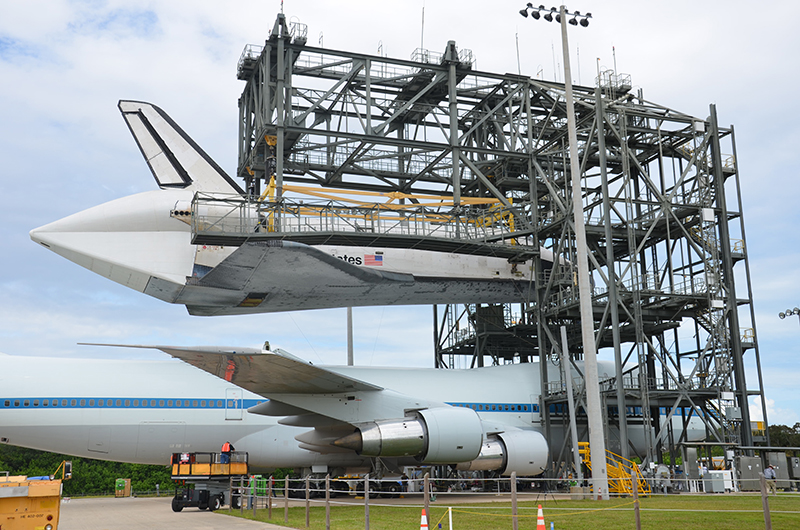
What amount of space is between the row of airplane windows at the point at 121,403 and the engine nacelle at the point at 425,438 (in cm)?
534

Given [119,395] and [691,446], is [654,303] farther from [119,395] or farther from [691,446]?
[119,395]

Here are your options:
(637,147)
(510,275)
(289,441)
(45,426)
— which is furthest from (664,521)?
(637,147)

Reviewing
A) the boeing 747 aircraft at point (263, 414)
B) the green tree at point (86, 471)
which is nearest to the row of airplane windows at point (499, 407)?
the boeing 747 aircraft at point (263, 414)

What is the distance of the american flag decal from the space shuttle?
0.04 m

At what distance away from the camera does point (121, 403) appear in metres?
21.2

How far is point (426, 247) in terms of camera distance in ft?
82.8

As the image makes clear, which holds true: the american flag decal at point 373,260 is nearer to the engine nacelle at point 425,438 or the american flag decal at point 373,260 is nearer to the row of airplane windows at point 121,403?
the row of airplane windows at point 121,403

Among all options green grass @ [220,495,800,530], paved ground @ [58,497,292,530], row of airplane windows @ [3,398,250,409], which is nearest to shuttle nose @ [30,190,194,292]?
row of airplane windows @ [3,398,250,409]

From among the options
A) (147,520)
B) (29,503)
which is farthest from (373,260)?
(29,503)

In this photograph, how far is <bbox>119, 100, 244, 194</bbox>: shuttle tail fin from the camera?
85.4ft

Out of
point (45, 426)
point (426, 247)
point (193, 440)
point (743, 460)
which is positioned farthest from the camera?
point (426, 247)

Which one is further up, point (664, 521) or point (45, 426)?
point (45, 426)

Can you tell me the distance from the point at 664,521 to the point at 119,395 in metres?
15.6

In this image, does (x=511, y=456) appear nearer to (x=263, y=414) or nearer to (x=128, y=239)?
(x=263, y=414)
